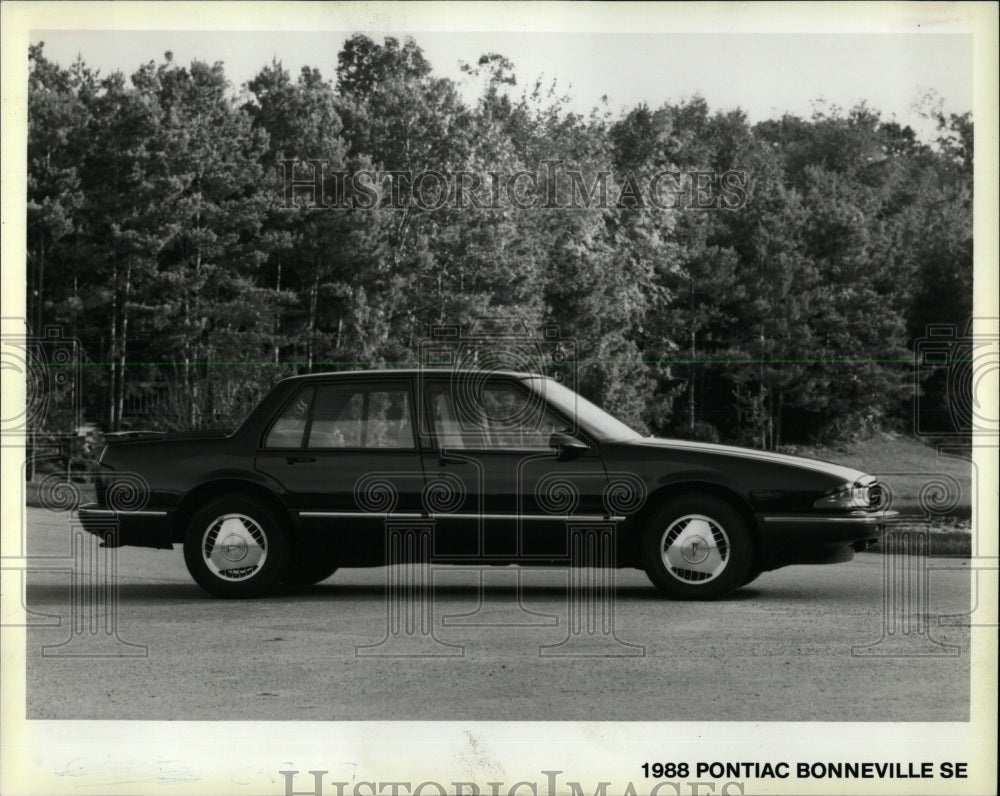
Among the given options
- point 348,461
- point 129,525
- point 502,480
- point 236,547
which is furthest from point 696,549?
point 129,525

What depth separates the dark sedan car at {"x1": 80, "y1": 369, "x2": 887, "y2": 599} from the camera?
865 cm

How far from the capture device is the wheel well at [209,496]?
907cm

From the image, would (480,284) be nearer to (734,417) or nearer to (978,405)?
(734,417)

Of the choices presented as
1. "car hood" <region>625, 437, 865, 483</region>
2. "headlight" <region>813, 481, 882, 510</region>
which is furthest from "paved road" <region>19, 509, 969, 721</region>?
"car hood" <region>625, 437, 865, 483</region>

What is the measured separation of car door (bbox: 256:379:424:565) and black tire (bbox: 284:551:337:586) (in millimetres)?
159

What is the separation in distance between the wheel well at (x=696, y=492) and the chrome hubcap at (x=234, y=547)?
8.26 feet

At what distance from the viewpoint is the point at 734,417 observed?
24.0 metres

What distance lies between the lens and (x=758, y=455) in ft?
29.1

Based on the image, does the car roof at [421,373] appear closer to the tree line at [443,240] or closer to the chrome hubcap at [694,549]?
the chrome hubcap at [694,549]

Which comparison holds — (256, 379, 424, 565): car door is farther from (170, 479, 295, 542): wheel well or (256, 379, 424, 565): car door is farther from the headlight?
the headlight

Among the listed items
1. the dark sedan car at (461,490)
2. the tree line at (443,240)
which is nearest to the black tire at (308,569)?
the dark sedan car at (461,490)

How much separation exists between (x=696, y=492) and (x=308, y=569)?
9.43 ft

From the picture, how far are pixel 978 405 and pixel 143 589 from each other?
6.34 m

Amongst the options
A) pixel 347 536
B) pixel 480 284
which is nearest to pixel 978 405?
pixel 347 536
